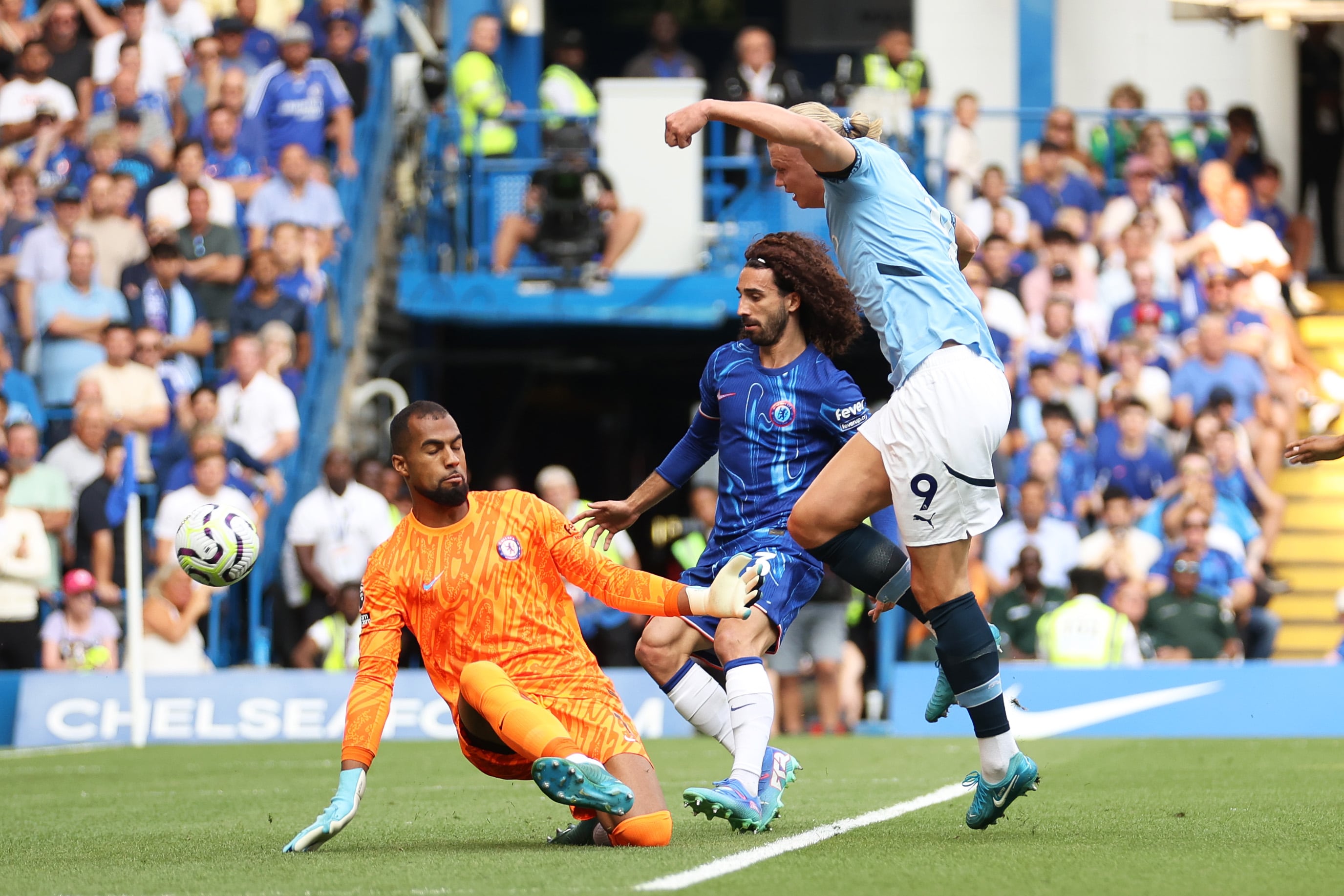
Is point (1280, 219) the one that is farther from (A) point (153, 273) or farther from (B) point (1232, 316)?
(A) point (153, 273)

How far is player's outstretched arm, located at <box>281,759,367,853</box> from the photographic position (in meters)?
5.83

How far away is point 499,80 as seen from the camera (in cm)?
1852

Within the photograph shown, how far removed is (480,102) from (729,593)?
42.1 feet

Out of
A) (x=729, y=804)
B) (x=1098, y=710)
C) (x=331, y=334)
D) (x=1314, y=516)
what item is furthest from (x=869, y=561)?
→ (x=1314, y=516)

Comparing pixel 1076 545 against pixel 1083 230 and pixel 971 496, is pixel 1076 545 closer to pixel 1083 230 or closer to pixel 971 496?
pixel 1083 230

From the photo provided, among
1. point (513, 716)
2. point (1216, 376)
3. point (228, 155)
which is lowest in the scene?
point (513, 716)

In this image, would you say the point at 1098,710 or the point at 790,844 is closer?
the point at 790,844

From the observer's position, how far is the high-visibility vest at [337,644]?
14.0m

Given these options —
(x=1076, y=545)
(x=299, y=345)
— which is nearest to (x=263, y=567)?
(x=299, y=345)

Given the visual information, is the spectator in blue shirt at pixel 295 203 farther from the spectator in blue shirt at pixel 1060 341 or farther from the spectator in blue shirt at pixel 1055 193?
the spectator in blue shirt at pixel 1055 193

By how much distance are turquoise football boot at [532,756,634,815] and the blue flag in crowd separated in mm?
8929

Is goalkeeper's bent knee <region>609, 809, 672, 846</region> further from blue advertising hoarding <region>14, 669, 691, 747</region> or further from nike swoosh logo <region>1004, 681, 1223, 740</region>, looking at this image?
blue advertising hoarding <region>14, 669, 691, 747</region>

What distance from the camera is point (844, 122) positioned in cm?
679

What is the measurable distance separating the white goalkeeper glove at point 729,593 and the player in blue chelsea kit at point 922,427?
0.60 metres
